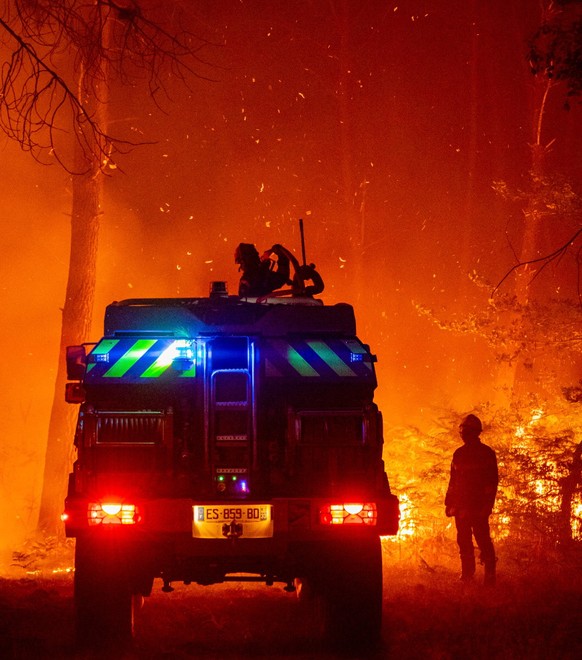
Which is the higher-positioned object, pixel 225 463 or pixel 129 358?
pixel 129 358

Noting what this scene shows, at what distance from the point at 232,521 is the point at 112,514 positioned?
0.87 metres

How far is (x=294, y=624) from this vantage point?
8875 mm

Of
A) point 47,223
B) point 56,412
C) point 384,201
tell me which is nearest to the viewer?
point 56,412

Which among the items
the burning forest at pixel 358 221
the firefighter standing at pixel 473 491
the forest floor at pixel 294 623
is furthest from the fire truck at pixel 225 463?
the firefighter standing at pixel 473 491

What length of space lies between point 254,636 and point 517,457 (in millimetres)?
6237

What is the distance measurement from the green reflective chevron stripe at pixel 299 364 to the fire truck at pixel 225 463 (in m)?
0.01

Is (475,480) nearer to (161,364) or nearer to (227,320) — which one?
(227,320)

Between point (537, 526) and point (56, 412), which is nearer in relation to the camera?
point (537, 526)

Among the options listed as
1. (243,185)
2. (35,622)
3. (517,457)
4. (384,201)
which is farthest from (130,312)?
(384,201)

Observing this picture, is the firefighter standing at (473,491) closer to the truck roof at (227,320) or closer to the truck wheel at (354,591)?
the truck wheel at (354,591)

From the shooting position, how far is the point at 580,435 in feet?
49.5

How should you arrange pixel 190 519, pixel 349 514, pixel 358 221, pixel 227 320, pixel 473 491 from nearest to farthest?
pixel 190 519 < pixel 349 514 < pixel 227 320 < pixel 473 491 < pixel 358 221

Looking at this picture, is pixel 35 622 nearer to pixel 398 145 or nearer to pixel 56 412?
pixel 56 412

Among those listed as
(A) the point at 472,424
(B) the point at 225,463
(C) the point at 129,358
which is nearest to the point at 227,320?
(C) the point at 129,358
